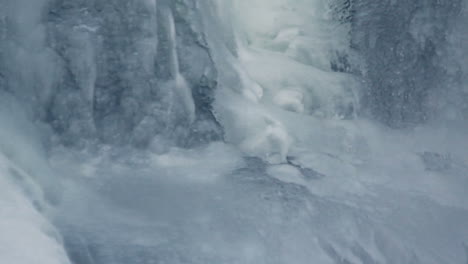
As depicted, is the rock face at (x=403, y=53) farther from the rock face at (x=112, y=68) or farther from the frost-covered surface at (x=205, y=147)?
the rock face at (x=112, y=68)

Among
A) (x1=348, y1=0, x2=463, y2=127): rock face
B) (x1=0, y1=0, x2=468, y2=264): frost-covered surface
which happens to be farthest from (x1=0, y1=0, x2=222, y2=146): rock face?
(x1=348, y1=0, x2=463, y2=127): rock face

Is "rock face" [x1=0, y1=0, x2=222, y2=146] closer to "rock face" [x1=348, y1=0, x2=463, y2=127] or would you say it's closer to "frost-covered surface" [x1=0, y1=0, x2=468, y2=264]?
"frost-covered surface" [x1=0, y1=0, x2=468, y2=264]

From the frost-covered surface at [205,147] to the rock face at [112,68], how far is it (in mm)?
15

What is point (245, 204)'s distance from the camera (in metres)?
5.39

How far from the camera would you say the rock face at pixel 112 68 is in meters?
5.42

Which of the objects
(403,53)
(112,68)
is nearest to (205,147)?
(112,68)

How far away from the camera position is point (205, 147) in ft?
21.3

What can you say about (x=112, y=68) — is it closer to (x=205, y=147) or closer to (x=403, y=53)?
(x=205, y=147)

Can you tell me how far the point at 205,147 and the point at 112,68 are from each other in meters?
1.54

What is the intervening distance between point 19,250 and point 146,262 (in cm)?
104

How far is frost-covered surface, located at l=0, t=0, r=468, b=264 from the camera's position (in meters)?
4.54

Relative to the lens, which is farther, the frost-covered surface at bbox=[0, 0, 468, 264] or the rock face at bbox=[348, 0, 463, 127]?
the rock face at bbox=[348, 0, 463, 127]

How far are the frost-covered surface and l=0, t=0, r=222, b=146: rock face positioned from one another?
0.05 ft

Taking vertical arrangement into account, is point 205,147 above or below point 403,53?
below
